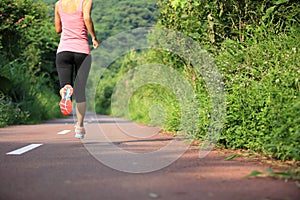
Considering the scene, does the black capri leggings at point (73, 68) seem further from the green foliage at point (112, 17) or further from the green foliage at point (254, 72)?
the green foliage at point (112, 17)

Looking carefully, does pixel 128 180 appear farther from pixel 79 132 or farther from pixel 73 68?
pixel 73 68

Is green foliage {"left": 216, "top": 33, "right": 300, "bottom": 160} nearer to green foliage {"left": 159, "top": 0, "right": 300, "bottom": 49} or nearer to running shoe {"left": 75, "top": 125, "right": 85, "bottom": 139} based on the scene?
green foliage {"left": 159, "top": 0, "right": 300, "bottom": 49}

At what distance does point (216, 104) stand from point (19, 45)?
45.6 ft

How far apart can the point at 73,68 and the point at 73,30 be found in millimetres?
602

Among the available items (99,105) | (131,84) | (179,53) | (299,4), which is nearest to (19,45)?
(131,84)

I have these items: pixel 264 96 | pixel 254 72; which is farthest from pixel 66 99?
pixel 264 96

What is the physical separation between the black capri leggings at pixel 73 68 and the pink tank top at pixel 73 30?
0.27 feet

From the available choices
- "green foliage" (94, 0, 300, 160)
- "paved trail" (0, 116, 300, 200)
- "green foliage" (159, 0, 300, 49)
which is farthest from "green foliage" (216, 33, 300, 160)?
"green foliage" (159, 0, 300, 49)

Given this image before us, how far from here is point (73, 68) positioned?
6.85 m

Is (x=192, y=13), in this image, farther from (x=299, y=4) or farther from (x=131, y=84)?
(x=131, y=84)

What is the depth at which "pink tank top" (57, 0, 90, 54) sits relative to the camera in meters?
6.49

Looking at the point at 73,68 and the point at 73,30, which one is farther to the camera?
the point at 73,68

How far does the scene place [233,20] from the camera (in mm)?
8242

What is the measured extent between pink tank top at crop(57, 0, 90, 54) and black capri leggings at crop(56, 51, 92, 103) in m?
0.08
